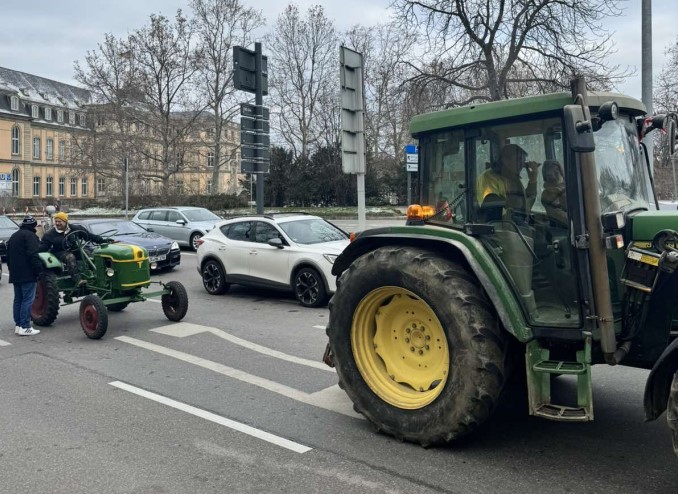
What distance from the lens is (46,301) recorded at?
912 centimetres

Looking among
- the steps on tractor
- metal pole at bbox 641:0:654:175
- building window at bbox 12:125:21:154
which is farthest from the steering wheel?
building window at bbox 12:125:21:154

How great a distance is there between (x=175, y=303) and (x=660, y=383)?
7.39m

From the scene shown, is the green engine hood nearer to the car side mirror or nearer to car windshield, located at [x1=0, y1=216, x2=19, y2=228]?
the car side mirror

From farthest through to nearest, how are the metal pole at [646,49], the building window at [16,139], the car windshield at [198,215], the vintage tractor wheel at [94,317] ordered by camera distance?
the building window at [16,139] < the car windshield at [198,215] < the metal pole at [646,49] < the vintage tractor wheel at [94,317]

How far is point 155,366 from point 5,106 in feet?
264

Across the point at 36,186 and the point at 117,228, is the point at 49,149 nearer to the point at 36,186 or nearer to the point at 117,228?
the point at 36,186

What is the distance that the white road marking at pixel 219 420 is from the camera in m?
4.54

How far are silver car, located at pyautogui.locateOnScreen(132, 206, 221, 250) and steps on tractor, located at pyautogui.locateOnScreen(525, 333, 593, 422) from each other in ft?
55.1

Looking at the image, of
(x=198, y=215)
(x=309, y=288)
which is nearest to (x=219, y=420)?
(x=309, y=288)

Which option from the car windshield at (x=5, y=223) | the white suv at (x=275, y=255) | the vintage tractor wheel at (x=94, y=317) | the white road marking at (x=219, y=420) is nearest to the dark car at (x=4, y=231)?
the car windshield at (x=5, y=223)

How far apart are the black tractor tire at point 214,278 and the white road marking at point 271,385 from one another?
4100mm

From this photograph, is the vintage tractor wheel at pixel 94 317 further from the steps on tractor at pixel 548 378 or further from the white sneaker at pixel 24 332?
the steps on tractor at pixel 548 378

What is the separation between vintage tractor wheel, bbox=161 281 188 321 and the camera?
30.7 ft

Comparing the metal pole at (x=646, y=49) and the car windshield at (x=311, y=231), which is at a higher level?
the metal pole at (x=646, y=49)
